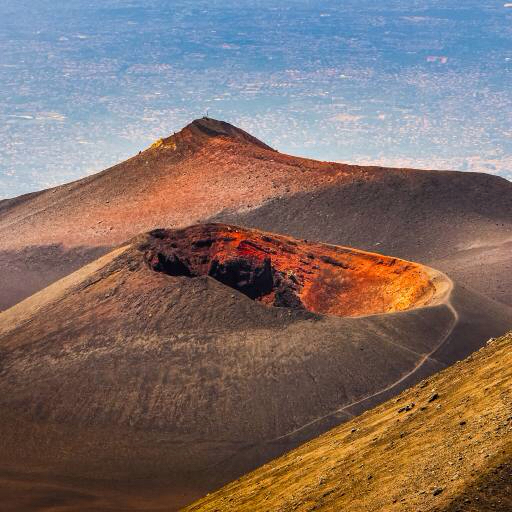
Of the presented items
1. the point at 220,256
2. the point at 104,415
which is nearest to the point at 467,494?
the point at 104,415

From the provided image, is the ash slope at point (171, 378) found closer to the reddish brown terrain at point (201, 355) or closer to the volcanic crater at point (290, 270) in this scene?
the reddish brown terrain at point (201, 355)

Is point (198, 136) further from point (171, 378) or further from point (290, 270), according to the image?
point (171, 378)

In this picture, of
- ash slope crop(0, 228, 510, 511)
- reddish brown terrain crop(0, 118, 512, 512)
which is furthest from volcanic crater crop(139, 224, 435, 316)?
ash slope crop(0, 228, 510, 511)

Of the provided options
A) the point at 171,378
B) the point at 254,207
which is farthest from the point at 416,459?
the point at 254,207

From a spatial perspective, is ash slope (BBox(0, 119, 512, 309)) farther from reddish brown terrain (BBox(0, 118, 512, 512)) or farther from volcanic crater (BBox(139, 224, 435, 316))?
volcanic crater (BBox(139, 224, 435, 316))

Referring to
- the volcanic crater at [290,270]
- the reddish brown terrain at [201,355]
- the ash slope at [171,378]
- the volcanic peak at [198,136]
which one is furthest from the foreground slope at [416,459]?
the volcanic peak at [198,136]

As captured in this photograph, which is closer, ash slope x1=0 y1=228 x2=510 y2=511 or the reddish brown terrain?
ash slope x1=0 y1=228 x2=510 y2=511

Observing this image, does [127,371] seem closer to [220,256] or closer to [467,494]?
[220,256]
